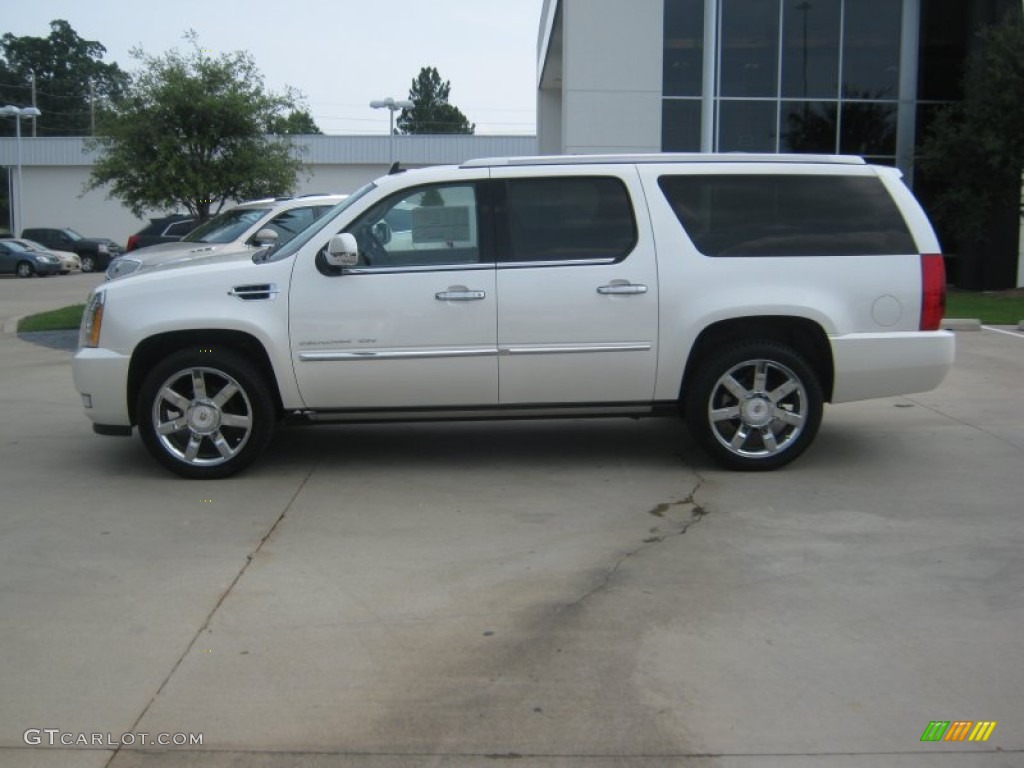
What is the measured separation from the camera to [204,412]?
23.1 feet

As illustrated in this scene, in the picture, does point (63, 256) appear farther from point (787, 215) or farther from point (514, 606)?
point (514, 606)

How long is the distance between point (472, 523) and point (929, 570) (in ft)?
7.74

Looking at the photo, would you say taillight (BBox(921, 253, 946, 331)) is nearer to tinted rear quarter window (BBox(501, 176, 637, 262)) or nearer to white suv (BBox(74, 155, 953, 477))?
white suv (BBox(74, 155, 953, 477))

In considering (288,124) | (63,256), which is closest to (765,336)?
(288,124)

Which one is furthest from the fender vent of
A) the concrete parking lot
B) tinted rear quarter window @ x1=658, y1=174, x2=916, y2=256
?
tinted rear quarter window @ x1=658, y1=174, x2=916, y2=256

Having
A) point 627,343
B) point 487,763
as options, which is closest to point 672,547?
point 627,343

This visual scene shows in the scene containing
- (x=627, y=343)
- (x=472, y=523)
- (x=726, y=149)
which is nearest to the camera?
(x=472, y=523)

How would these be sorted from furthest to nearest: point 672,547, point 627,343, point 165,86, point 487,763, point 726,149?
point 726,149 < point 165,86 < point 627,343 < point 672,547 < point 487,763

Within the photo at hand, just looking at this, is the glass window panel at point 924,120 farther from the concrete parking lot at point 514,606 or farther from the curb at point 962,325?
the concrete parking lot at point 514,606

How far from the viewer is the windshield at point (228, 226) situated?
14.5 m

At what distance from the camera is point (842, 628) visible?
4648 millimetres

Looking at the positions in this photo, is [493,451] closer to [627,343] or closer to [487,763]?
[627,343]

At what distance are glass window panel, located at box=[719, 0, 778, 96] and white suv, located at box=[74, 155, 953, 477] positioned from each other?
1701 cm

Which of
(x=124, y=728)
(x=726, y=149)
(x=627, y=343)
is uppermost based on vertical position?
(x=726, y=149)
